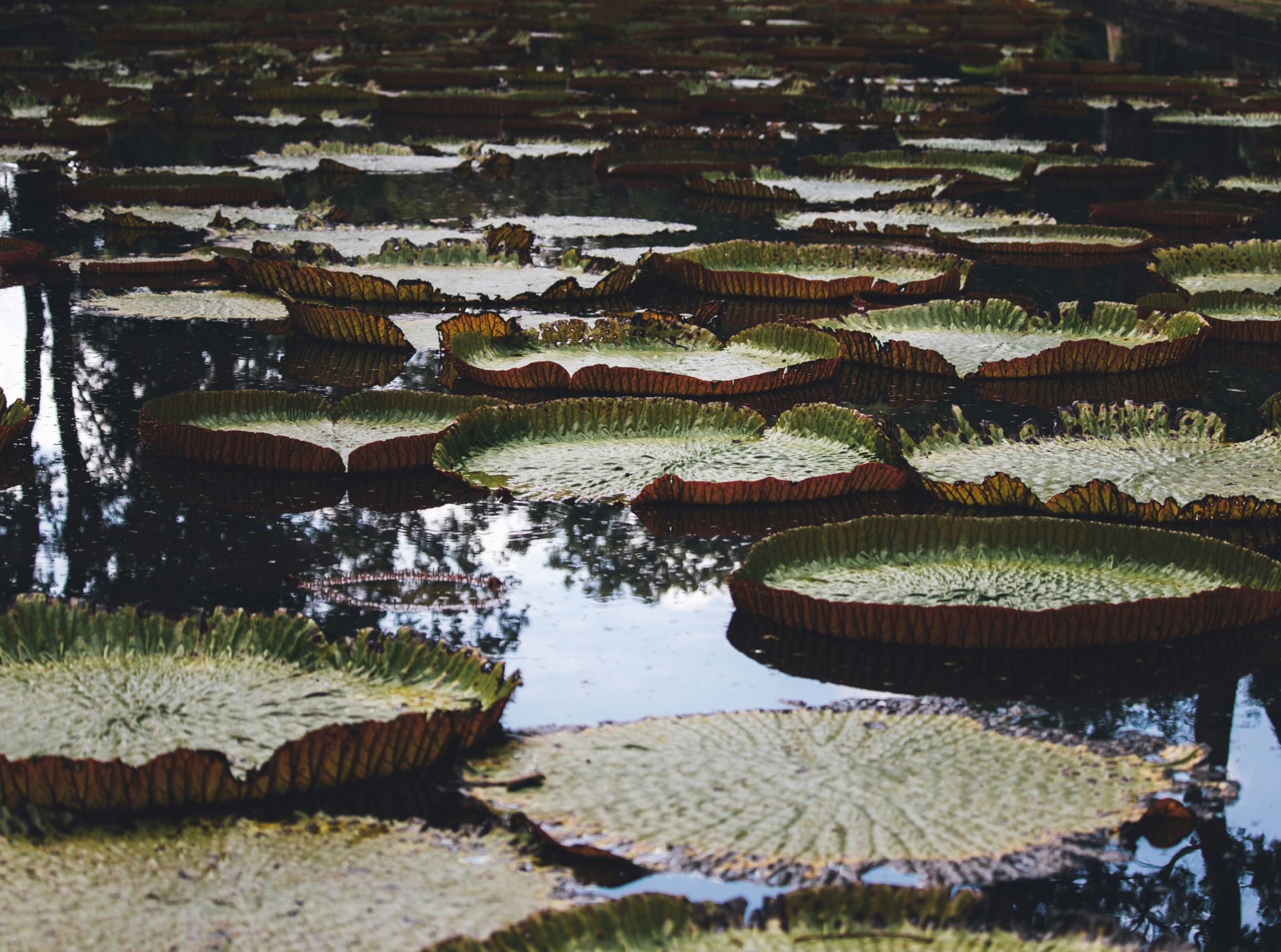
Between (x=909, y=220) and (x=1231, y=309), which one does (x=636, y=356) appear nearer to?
(x=1231, y=309)

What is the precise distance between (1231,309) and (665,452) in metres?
2.08

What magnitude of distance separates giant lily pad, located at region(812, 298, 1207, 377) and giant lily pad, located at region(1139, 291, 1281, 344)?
0.25 metres

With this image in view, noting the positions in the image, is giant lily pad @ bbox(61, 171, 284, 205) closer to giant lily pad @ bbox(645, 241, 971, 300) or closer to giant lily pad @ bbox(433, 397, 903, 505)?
giant lily pad @ bbox(645, 241, 971, 300)

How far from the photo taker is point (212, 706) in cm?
177

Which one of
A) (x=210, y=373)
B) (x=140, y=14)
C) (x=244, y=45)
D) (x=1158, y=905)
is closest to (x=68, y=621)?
(x=1158, y=905)

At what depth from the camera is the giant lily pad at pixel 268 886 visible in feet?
4.49

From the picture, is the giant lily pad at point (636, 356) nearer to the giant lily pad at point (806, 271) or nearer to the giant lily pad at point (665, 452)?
the giant lily pad at point (665, 452)

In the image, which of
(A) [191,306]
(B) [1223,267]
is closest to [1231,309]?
(B) [1223,267]

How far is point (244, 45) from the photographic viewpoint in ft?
43.5

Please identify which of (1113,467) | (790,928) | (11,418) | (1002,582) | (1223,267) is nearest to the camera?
(790,928)

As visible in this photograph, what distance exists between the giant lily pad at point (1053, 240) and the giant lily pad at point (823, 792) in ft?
11.7

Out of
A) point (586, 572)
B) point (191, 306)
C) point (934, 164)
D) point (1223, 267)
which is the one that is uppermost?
point (934, 164)

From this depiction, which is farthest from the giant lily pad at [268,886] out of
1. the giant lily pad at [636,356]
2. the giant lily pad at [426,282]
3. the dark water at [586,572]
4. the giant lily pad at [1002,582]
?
the giant lily pad at [426,282]

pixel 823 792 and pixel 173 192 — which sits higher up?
pixel 173 192
